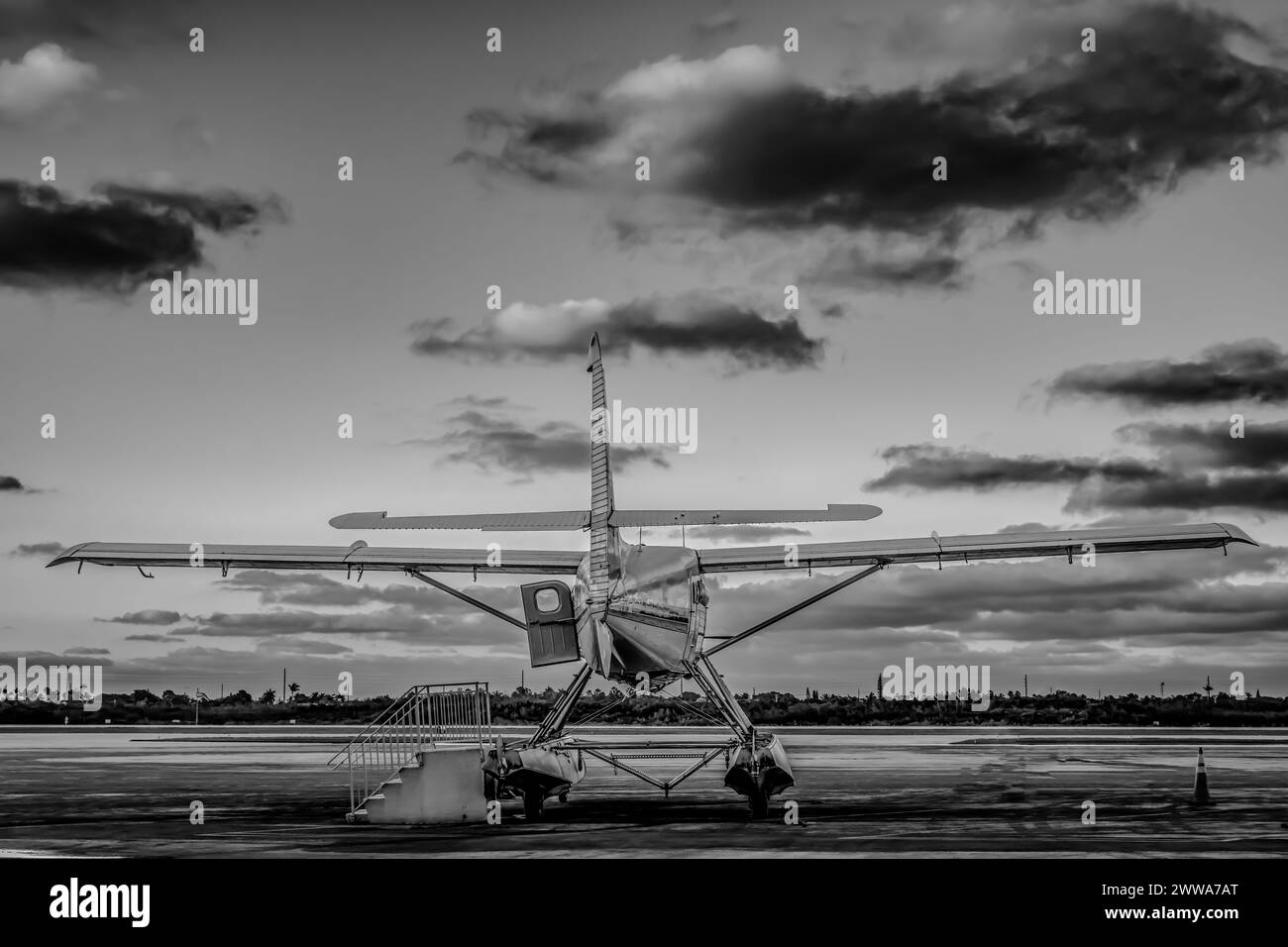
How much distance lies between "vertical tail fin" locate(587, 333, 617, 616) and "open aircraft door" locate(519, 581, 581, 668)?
1809 millimetres

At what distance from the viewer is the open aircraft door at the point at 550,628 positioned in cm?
1917

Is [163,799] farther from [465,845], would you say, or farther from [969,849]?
[969,849]

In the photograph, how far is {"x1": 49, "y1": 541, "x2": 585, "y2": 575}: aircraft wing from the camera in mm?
22062

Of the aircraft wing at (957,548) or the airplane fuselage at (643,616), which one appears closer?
the airplane fuselage at (643,616)

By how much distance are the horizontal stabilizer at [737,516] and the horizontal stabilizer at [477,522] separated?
0.75m

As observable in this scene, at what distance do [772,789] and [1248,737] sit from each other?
4587cm

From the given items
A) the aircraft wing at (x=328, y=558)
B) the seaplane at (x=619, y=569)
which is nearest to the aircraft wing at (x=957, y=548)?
the seaplane at (x=619, y=569)

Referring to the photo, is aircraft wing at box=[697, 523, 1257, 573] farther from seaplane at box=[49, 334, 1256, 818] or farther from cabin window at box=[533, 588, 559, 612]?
cabin window at box=[533, 588, 559, 612]

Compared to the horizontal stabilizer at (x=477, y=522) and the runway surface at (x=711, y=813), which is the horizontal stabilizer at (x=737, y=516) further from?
the runway surface at (x=711, y=813)

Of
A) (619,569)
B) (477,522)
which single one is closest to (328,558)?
(477,522)

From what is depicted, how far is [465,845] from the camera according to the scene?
14469 millimetres

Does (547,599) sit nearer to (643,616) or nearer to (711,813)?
(643,616)
